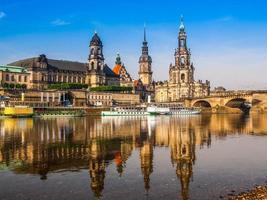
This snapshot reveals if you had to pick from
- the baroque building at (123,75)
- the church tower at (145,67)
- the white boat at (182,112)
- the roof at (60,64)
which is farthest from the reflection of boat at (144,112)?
the church tower at (145,67)

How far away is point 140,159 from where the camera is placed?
2309 centimetres

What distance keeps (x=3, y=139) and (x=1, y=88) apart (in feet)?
229

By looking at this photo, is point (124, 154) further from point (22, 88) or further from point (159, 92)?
point (159, 92)

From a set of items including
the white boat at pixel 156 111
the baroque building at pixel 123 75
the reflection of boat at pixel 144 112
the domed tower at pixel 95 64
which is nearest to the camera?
the reflection of boat at pixel 144 112

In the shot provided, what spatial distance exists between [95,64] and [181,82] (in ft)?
111

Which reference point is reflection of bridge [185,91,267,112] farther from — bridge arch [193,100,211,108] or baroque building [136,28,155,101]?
baroque building [136,28,155,101]

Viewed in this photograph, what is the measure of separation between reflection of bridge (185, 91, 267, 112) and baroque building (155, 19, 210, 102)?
33.5ft

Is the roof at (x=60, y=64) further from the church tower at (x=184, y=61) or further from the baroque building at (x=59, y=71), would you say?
the church tower at (x=184, y=61)

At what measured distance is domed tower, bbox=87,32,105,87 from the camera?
12688cm

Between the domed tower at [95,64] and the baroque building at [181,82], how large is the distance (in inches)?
1039

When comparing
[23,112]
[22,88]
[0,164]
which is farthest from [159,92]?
[0,164]

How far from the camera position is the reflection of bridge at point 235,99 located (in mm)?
111062

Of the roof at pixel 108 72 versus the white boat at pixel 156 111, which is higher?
the roof at pixel 108 72

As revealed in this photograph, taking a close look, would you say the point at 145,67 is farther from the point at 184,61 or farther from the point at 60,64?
the point at 60,64
